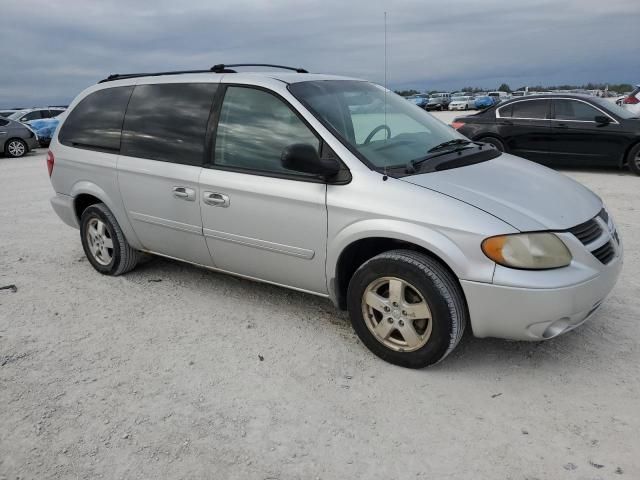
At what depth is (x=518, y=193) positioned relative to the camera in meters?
3.15

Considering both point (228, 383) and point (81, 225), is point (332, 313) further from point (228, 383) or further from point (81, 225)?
point (81, 225)

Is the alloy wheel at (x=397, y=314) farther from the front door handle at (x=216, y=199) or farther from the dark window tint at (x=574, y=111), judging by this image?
the dark window tint at (x=574, y=111)

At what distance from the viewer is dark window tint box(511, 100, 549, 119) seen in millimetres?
9766

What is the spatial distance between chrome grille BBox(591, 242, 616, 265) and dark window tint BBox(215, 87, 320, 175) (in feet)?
5.69

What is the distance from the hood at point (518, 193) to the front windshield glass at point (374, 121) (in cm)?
33

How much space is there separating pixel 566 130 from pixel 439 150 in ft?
22.5

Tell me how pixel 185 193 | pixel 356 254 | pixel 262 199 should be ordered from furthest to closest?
pixel 185 193, pixel 262 199, pixel 356 254

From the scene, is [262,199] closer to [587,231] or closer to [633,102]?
[587,231]

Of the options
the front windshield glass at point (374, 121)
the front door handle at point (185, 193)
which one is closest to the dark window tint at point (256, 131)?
the front windshield glass at point (374, 121)

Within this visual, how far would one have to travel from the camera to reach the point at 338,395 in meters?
2.99

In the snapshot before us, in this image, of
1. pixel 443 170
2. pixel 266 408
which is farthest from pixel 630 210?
pixel 266 408

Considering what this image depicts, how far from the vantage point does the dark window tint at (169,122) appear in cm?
395

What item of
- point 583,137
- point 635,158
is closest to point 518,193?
point 583,137

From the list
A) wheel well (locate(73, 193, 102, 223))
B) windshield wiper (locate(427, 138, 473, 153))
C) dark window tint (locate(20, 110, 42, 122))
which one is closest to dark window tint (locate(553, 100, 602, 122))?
windshield wiper (locate(427, 138, 473, 153))
